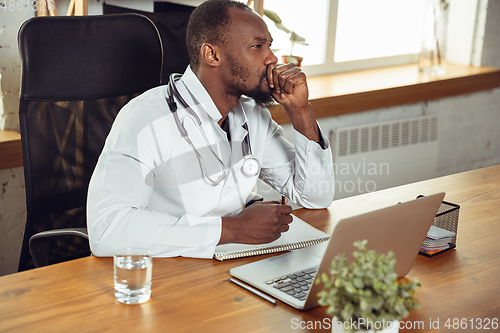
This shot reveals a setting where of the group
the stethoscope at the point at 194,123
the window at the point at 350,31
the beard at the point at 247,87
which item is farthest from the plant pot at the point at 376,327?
the window at the point at 350,31

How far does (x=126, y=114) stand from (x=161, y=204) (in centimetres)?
24

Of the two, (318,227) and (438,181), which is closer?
(318,227)

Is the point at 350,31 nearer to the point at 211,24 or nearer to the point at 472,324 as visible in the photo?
the point at 211,24

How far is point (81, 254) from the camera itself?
166cm

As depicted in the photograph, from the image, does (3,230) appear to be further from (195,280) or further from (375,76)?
(375,76)

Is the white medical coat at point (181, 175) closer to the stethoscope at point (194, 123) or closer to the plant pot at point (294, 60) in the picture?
the stethoscope at point (194, 123)

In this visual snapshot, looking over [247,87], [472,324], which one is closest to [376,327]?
[472,324]

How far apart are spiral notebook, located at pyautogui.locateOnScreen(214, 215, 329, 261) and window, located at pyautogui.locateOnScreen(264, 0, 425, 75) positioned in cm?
168

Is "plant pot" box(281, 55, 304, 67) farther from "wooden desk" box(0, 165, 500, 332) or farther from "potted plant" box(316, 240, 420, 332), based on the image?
"potted plant" box(316, 240, 420, 332)

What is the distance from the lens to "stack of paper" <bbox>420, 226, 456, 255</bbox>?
1268mm

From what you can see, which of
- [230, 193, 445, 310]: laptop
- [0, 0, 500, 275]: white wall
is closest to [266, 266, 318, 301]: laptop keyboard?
[230, 193, 445, 310]: laptop

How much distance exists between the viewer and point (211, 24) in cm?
148

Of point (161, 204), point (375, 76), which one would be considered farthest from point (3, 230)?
point (375, 76)

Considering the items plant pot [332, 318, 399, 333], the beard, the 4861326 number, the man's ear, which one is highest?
the man's ear
